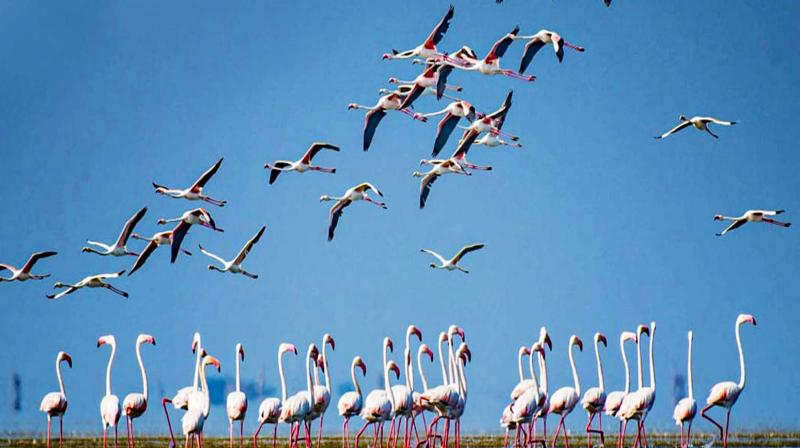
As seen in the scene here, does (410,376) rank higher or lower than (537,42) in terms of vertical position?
lower

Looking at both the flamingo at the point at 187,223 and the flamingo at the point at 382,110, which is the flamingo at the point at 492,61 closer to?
the flamingo at the point at 382,110

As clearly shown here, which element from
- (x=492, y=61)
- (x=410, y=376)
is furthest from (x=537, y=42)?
(x=410, y=376)

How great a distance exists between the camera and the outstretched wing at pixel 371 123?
25.5 m

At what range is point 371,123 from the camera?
85.5 feet

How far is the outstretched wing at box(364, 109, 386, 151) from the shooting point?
25500 mm

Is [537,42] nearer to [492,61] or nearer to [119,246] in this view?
[492,61]

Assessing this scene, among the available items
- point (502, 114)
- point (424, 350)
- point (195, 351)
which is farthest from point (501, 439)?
point (502, 114)

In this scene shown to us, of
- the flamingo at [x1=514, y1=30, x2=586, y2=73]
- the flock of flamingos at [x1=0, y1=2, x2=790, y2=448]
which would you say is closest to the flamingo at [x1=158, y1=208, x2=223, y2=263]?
the flock of flamingos at [x1=0, y1=2, x2=790, y2=448]

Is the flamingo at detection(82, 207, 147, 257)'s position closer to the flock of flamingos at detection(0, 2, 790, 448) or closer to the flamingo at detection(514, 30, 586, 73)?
the flock of flamingos at detection(0, 2, 790, 448)

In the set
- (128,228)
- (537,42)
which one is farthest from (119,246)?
(537,42)

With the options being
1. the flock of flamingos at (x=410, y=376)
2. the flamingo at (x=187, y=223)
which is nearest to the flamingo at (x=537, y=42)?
the flock of flamingos at (x=410, y=376)

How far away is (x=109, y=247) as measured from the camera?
2758cm

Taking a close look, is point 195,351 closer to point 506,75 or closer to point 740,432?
point 506,75

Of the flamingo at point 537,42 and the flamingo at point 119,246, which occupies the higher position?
the flamingo at point 537,42
